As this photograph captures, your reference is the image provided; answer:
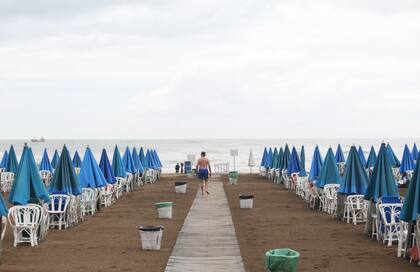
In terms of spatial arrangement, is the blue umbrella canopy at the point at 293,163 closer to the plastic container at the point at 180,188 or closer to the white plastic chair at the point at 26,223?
the plastic container at the point at 180,188

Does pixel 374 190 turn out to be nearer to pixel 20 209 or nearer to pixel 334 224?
pixel 334 224

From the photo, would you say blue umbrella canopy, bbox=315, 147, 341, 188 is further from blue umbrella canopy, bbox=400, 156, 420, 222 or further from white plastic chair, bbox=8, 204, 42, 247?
white plastic chair, bbox=8, 204, 42, 247

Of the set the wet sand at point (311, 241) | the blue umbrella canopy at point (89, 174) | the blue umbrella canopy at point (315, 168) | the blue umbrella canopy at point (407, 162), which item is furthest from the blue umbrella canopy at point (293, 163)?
the blue umbrella canopy at point (89, 174)

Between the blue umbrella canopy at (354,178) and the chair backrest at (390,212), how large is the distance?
3519mm

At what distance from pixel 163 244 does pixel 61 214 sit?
3.82m

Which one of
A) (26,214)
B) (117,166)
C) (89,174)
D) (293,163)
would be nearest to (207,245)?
(26,214)

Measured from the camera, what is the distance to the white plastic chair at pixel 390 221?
13016 millimetres

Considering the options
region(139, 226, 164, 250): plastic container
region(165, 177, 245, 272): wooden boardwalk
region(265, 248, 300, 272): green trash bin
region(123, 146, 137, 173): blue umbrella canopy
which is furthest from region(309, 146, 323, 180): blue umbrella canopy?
region(265, 248, 300, 272): green trash bin

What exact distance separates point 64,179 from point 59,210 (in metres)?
0.93

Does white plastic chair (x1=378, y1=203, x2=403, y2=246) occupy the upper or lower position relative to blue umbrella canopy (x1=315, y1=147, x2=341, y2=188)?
lower

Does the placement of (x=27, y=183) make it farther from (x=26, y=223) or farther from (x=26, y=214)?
(x=26, y=223)

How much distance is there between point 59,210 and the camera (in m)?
15.9

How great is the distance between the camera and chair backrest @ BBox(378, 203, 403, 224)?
13.2 meters

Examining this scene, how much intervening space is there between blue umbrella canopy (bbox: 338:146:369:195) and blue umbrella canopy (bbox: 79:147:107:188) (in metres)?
7.43
